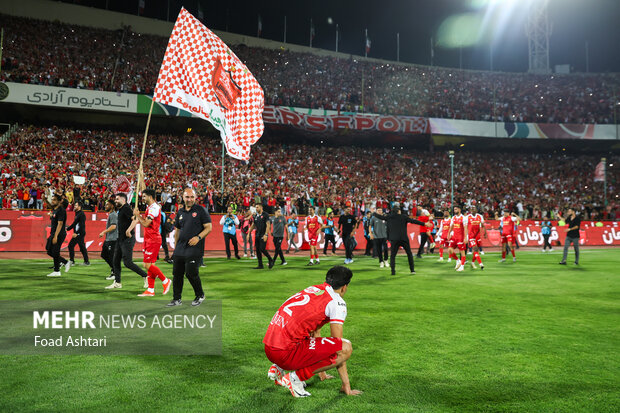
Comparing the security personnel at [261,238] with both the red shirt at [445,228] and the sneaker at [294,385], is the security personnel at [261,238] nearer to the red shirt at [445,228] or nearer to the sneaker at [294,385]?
the red shirt at [445,228]

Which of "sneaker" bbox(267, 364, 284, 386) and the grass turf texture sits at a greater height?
"sneaker" bbox(267, 364, 284, 386)

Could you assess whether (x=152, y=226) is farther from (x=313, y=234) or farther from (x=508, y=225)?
(x=508, y=225)

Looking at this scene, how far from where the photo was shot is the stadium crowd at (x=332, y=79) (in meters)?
32.8

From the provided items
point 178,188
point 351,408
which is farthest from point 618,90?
point 351,408

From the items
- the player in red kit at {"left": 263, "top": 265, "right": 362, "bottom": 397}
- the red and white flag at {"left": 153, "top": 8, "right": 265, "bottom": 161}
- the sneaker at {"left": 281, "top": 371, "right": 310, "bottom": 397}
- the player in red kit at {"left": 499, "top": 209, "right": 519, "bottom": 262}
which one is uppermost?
the red and white flag at {"left": 153, "top": 8, "right": 265, "bottom": 161}

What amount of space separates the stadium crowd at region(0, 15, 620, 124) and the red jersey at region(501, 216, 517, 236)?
22.2m

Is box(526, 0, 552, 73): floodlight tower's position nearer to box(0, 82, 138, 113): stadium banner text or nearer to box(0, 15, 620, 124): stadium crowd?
box(0, 15, 620, 124): stadium crowd

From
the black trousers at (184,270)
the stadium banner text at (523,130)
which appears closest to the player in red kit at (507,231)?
the black trousers at (184,270)

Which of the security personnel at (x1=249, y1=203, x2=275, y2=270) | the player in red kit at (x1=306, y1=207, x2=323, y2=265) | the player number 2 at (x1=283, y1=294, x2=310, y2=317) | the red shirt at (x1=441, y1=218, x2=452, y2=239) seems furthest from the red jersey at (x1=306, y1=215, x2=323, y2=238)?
the player number 2 at (x1=283, y1=294, x2=310, y2=317)

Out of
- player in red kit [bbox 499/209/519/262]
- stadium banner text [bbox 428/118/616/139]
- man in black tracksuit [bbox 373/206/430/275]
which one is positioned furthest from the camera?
stadium banner text [bbox 428/118/616/139]

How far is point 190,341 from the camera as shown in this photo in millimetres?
5273

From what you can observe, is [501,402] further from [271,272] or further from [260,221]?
[260,221]

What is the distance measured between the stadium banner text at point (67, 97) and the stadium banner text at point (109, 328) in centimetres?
2656

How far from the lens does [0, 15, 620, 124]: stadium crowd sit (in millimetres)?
32844
